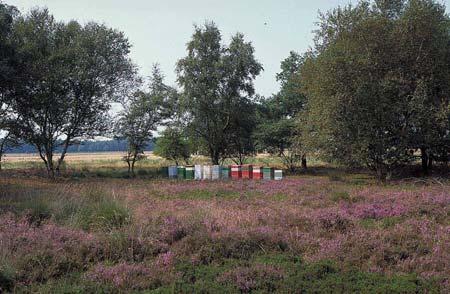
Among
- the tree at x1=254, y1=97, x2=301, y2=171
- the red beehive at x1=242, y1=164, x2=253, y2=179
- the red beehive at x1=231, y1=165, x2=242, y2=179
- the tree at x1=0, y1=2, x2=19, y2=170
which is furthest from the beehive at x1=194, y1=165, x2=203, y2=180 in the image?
the tree at x1=0, y1=2, x2=19, y2=170

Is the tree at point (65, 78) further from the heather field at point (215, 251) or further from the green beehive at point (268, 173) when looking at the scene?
the heather field at point (215, 251)

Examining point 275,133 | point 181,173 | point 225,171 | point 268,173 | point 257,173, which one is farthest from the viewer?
point 275,133

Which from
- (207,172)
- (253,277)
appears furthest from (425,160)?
(253,277)

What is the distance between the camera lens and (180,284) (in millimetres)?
6227

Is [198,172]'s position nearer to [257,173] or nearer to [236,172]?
[236,172]

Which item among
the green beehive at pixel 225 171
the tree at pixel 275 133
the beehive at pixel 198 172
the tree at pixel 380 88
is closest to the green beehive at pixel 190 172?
the beehive at pixel 198 172

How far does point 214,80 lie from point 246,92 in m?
3.34

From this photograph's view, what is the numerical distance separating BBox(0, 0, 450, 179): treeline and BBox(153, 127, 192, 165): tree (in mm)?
117

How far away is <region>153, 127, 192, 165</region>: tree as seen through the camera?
1651 inches

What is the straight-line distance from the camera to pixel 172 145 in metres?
42.9

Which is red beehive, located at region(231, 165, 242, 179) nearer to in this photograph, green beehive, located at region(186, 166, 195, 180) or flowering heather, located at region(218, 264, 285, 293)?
green beehive, located at region(186, 166, 195, 180)

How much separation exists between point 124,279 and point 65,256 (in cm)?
131

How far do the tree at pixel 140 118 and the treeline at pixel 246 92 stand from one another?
3.6 inches

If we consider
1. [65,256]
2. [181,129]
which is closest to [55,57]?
[181,129]
